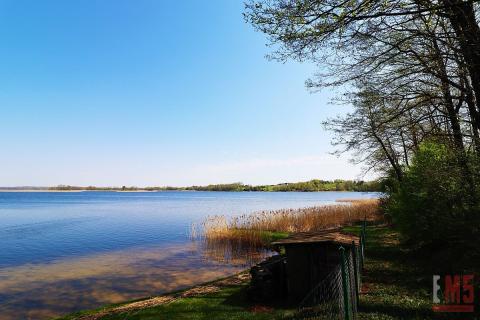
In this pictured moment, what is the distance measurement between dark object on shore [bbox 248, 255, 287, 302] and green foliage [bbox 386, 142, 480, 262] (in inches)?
235

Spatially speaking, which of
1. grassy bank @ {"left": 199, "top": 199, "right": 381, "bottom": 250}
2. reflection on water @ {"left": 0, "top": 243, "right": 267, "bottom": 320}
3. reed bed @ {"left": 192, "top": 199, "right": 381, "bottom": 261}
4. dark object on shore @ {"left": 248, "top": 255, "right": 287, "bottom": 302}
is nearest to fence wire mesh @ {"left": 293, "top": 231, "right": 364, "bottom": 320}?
dark object on shore @ {"left": 248, "top": 255, "right": 287, "bottom": 302}

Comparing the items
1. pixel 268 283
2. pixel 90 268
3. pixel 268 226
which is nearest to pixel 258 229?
pixel 268 226

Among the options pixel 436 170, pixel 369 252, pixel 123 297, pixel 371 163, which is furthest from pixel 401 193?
pixel 123 297

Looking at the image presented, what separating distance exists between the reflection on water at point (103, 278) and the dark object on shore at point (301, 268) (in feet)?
18.8

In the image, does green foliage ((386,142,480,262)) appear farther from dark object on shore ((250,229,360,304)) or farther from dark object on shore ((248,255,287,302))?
dark object on shore ((248,255,287,302))

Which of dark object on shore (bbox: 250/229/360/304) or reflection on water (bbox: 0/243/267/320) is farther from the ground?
dark object on shore (bbox: 250/229/360/304)

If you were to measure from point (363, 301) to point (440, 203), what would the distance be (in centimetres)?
543

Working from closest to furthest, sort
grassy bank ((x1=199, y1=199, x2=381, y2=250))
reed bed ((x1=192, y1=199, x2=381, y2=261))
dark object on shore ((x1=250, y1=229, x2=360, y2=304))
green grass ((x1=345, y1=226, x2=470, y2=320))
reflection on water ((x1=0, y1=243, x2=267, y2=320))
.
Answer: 1. green grass ((x1=345, y1=226, x2=470, y2=320))
2. dark object on shore ((x1=250, y1=229, x2=360, y2=304))
3. reflection on water ((x1=0, y1=243, x2=267, y2=320))
4. reed bed ((x1=192, y1=199, x2=381, y2=261))
5. grassy bank ((x1=199, y1=199, x2=381, y2=250))

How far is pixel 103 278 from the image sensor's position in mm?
17625

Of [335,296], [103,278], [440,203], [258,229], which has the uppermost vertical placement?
[440,203]

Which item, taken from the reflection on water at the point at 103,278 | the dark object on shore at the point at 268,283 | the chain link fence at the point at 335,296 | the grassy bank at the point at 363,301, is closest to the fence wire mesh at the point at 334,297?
the chain link fence at the point at 335,296

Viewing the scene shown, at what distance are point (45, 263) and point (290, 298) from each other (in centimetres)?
1782

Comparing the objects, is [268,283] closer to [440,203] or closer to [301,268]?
[301,268]

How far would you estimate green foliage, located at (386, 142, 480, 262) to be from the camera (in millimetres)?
10180
